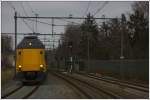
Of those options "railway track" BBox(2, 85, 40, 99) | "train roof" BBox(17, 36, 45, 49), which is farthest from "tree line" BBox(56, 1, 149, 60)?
"railway track" BBox(2, 85, 40, 99)

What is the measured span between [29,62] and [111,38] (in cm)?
6561

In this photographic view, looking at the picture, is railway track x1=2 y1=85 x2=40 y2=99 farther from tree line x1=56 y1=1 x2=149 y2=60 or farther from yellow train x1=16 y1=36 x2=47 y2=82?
tree line x1=56 y1=1 x2=149 y2=60

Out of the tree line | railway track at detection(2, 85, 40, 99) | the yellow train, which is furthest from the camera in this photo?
the tree line

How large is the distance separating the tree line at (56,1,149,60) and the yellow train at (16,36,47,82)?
33585 mm

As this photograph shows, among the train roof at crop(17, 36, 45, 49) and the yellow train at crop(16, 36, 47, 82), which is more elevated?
the train roof at crop(17, 36, 45, 49)

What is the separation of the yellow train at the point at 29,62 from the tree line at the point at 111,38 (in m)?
33.6

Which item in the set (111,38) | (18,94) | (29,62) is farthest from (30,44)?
(111,38)

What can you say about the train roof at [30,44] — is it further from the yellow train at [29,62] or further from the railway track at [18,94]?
the railway track at [18,94]

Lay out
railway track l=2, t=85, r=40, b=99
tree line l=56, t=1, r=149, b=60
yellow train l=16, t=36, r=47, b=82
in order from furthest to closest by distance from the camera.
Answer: tree line l=56, t=1, r=149, b=60 < yellow train l=16, t=36, r=47, b=82 < railway track l=2, t=85, r=40, b=99

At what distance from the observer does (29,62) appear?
31.6 m

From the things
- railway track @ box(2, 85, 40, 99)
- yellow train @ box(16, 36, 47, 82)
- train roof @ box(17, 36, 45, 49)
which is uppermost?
train roof @ box(17, 36, 45, 49)

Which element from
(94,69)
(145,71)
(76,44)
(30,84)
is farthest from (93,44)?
(30,84)

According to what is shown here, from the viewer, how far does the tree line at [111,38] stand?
234ft

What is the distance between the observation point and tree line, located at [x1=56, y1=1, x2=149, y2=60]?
234 ft
